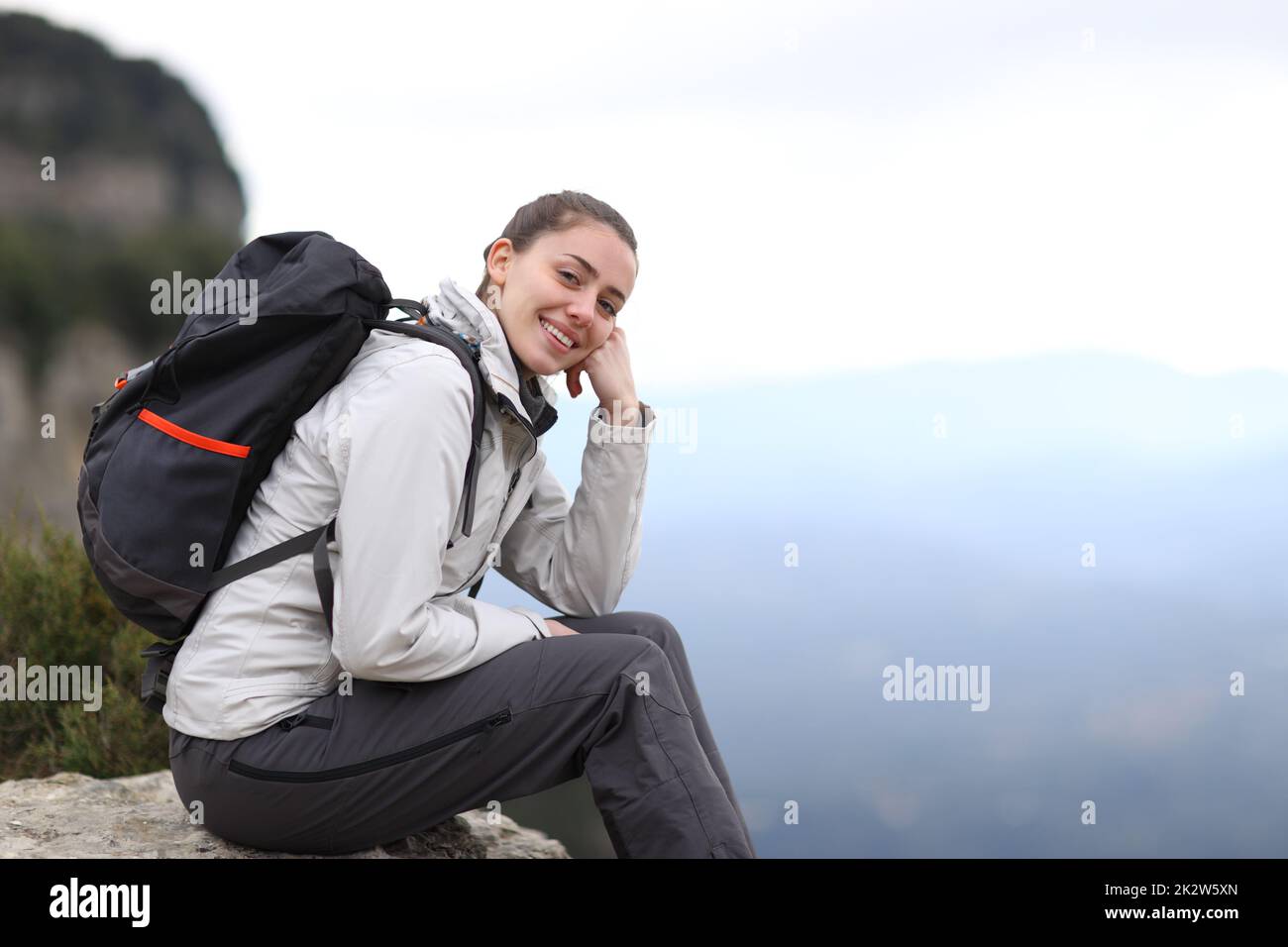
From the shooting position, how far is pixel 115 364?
15.3m

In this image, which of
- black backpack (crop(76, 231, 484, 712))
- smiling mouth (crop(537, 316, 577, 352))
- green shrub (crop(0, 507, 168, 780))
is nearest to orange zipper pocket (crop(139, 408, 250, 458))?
black backpack (crop(76, 231, 484, 712))

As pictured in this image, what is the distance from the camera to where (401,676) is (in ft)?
7.59

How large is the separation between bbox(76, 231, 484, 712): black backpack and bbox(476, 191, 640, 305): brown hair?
530 mm

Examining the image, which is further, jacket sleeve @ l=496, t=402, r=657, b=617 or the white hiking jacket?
jacket sleeve @ l=496, t=402, r=657, b=617

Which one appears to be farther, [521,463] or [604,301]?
[604,301]

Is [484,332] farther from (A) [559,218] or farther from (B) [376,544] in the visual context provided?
(B) [376,544]

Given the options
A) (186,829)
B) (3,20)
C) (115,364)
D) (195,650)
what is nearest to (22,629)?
(186,829)

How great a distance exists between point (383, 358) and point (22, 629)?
332 cm

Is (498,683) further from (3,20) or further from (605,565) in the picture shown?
(3,20)

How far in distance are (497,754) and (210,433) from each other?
898 mm

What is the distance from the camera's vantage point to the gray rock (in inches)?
106

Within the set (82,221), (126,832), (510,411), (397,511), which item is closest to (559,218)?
(510,411)

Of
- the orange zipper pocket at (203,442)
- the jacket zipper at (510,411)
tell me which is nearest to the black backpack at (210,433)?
the orange zipper pocket at (203,442)

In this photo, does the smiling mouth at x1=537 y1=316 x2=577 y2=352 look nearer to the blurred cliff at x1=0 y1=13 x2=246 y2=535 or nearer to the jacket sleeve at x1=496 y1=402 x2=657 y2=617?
the jacket sleeve at x1=496 y1=402 x2=657 y2=617
